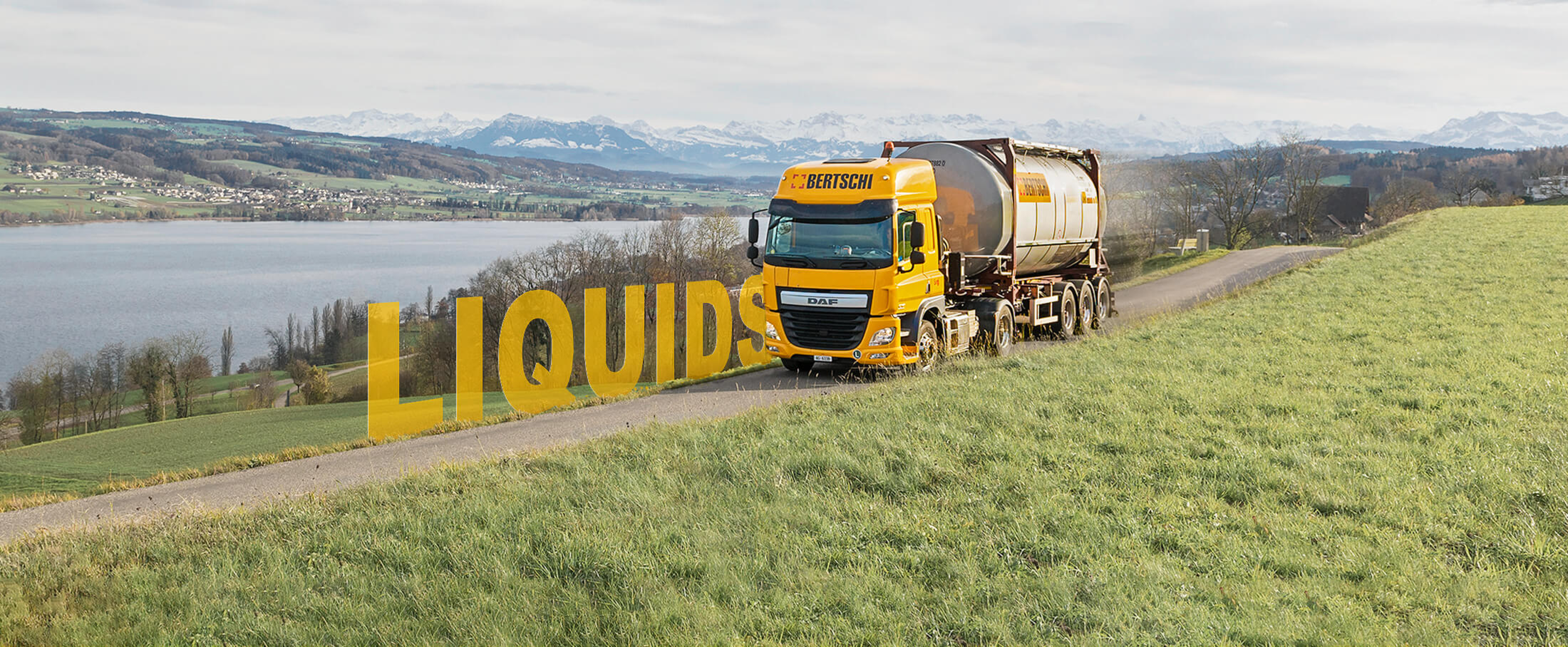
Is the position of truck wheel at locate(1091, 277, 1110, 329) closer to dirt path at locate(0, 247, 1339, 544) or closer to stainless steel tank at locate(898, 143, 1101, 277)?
stainless steel tank at locate(898, 143, 1101, 277)

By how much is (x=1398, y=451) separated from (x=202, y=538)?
1061 centimetres

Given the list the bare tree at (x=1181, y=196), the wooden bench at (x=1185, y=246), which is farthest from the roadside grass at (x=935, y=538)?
the bare tree at (x=1181, y=196)

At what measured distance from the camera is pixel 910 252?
16.2m

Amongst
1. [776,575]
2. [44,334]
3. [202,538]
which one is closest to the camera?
[776,575]

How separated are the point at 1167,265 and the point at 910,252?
38.2 meters

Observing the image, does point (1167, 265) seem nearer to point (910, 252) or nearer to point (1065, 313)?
point (1065, 313)

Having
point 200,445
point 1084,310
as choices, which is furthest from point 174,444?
point 1084,310

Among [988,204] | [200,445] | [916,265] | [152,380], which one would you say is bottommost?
[152,380]

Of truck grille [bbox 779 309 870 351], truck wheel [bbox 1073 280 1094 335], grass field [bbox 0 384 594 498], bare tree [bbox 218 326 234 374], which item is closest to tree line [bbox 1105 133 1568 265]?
truck wheel [bbox 1073 280 1094 335]

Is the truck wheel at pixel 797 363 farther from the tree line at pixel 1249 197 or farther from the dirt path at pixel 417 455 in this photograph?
the tree line at pixel 1249 197

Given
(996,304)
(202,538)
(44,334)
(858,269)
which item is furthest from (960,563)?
(44,334)

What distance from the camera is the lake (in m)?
106

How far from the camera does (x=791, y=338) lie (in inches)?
656

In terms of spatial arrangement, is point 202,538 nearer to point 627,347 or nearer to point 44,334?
point 627,347
